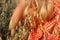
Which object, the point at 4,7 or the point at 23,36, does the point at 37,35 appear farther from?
the point at 4,7

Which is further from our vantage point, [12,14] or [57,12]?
[12,14]

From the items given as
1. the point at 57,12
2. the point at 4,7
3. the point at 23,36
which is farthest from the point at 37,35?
the point at 4,7

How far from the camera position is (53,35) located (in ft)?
4.80

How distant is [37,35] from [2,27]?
30cm

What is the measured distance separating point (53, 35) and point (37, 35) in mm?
128

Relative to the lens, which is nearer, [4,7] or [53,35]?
[53,35]

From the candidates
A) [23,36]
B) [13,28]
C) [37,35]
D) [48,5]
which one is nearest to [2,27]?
[13,28]

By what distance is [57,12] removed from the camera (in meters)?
1.48

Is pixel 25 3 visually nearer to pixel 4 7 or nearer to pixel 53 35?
pixel 4 7

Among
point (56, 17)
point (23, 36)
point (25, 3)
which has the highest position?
point (25, 3)

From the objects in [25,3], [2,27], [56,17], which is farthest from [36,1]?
[2,27]

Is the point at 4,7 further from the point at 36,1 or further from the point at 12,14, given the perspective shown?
the point at 36,1

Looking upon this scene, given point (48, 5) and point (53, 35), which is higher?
point (48, 5)

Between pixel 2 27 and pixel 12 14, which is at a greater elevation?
pixel 12 14
